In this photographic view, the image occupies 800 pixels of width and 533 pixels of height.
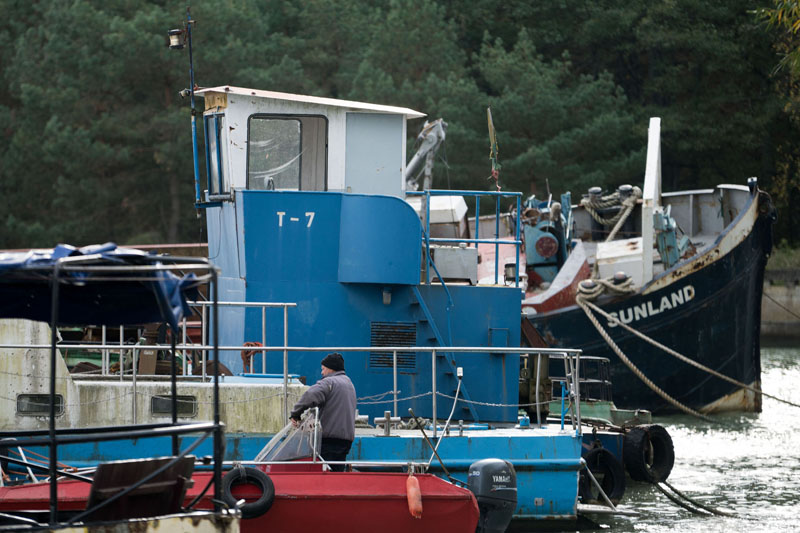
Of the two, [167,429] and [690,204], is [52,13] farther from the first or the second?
[167,429]

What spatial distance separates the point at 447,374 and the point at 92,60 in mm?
32809

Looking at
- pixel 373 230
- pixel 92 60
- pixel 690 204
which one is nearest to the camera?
pixel 373 230

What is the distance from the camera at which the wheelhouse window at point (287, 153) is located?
14.4 meters

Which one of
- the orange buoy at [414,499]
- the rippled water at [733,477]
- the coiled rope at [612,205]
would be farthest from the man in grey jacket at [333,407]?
the coiled rope at [612,205]

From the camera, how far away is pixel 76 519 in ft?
27.1

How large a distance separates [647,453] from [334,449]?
19.0 ft

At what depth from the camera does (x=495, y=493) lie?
36.6 feet

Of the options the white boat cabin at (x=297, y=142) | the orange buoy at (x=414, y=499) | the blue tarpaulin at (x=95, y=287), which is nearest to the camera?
the blue tarpaulin at (x=95, y=287)

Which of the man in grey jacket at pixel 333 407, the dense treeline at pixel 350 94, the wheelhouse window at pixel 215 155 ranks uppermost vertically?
the dense treeline at pixel 350 94

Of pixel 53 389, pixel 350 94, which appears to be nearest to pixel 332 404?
pixel 53 389

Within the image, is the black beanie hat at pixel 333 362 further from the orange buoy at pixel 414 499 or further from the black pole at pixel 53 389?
the black pole at pixel 53 389

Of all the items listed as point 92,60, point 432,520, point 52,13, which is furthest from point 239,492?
point 52,13

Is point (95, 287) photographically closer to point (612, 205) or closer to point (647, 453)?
point (647, 453)

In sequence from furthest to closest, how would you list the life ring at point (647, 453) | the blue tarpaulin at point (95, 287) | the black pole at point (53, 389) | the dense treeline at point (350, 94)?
the dense treeline at point (350, 94) → the life ring at point (647, 453) → the blue tarpaulin at point (95, 287) → the black pole at point (53, 389)
